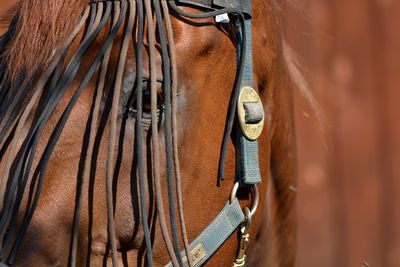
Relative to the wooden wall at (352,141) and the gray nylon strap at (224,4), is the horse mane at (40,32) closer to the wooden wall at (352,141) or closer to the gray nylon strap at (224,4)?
the gray nylon strap at (224,4)

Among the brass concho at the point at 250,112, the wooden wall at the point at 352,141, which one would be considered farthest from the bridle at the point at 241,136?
the wooden wall at the point at 352,141

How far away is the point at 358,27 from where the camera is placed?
4.39m

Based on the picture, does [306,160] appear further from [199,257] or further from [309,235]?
[199,257]

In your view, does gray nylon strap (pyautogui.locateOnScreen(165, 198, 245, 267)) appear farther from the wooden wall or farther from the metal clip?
the wooden wall

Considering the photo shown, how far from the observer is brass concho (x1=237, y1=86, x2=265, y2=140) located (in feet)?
5.63

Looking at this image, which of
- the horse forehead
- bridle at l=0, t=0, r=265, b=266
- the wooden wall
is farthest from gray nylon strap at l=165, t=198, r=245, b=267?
the wooden wall

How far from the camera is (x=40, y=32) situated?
5.14ft

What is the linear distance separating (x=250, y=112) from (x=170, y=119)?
25 centimetres

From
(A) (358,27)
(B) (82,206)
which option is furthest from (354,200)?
(B) (82,206)

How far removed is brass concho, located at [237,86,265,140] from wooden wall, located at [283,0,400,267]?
97.9 inches

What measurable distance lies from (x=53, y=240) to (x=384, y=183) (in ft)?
10.6

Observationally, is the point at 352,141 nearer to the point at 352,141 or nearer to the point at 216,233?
the point at 352,141

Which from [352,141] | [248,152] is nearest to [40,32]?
[248,152]

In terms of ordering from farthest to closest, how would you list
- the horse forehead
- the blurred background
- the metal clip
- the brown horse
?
1. the blurred background
2. the metal clip
3. the horse forehead
4. the brown horse
